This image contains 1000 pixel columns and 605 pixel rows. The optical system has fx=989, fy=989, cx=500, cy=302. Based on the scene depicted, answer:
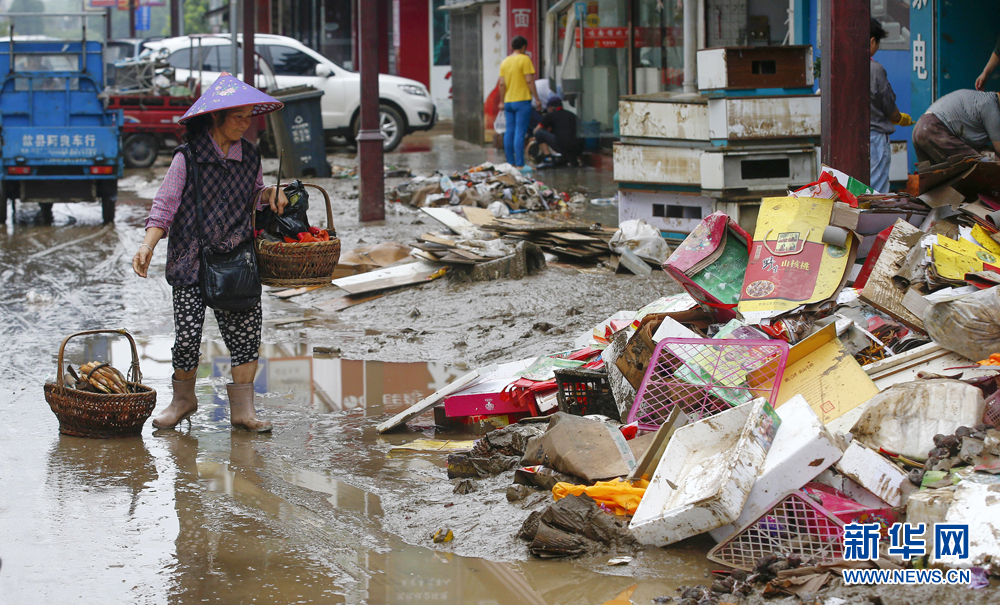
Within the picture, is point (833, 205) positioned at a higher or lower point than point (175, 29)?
lower

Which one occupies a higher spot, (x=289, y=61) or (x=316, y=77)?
(x=289, y=61)

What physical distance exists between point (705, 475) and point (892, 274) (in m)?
1.79

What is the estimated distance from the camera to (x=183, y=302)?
4.79 metres

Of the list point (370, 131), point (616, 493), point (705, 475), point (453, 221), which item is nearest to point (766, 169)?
point (453, 221)

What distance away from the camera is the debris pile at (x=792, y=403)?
3.10m

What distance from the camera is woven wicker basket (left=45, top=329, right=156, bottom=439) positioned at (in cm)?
466

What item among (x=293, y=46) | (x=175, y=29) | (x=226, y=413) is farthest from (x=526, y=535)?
(x=175, y=29)

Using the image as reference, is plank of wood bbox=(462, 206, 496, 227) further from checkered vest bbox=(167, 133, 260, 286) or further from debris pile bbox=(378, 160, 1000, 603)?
checkered vest bbox=(167, 133, 260, 286)

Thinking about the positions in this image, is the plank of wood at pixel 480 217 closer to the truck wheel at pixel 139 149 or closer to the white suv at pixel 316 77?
the white suv at pixel 316 77

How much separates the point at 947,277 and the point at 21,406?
4.67 meters

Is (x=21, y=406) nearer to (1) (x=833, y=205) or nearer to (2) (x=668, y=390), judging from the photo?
(2) (x=668, y=390)

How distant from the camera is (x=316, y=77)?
1806cm

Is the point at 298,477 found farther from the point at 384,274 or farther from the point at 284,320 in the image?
the point at 384,274

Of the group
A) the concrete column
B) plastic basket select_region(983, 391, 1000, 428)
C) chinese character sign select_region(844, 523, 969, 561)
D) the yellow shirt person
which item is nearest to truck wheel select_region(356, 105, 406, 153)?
the yellow shirt person
